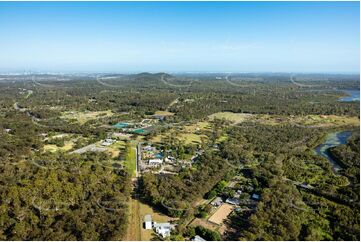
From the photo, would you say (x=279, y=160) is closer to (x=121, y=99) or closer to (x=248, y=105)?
(x=248, y=105)

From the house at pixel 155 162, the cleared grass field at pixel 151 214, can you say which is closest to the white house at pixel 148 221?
the cleared grass field at pixel 151 214

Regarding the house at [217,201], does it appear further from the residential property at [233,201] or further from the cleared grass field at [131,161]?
the cleared grass field at [131,161]

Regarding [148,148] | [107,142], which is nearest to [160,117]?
[107,142]

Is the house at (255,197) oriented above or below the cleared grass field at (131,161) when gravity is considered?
below

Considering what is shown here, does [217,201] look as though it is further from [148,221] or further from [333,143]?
[333,143]

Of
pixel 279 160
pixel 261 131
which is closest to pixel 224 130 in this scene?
pixel 261 131
